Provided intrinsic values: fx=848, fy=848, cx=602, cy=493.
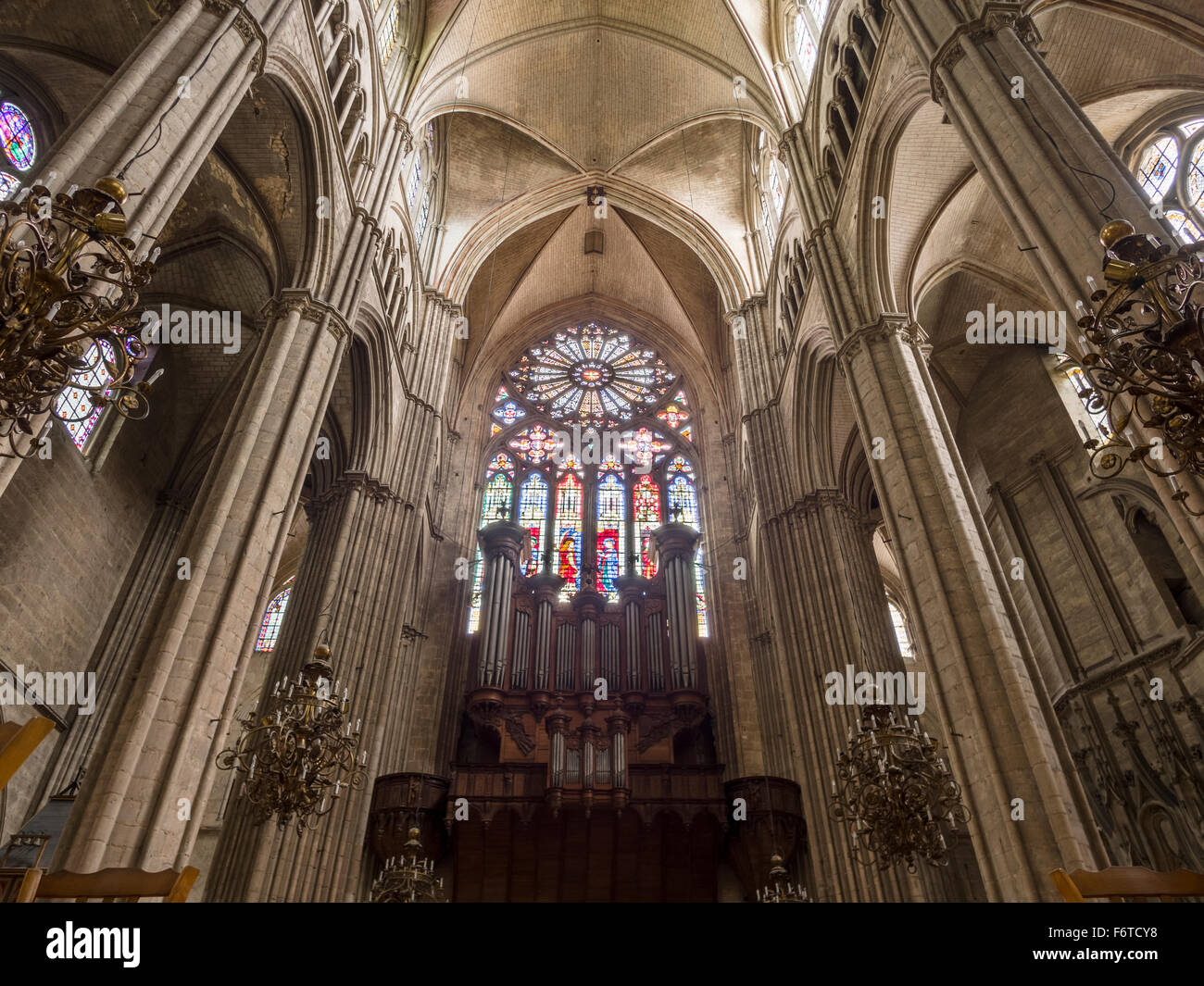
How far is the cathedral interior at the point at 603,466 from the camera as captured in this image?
24.0 feet

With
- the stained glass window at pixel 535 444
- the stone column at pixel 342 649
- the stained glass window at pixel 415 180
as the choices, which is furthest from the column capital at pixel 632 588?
the stained glass window at pixel 415 180

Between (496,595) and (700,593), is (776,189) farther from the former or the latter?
(496,595)

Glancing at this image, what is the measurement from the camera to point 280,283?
12367 millimetres

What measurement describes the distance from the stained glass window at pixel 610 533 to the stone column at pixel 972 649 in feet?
35.3

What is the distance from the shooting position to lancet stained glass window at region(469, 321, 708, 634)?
861 inches

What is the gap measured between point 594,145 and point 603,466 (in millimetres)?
8877

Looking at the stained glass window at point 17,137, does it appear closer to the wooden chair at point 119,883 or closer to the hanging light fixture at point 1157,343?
Answer: the wooden chair at point 119,883

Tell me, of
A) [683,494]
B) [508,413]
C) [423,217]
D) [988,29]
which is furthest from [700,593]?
[988,29]

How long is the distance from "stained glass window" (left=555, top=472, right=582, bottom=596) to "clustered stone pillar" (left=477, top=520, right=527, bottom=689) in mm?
1137

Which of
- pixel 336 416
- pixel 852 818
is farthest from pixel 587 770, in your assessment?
pixel 336 416

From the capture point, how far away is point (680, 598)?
19.4 meters

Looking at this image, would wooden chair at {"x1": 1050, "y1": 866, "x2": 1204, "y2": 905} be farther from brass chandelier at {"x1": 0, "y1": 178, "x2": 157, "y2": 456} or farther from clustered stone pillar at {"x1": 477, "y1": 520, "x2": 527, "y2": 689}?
clustered stone pillar at {"x1": 477, "y1": 520, "x2": 527, "y2": 689}

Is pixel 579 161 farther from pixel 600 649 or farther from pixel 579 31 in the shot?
pixel 600 649
